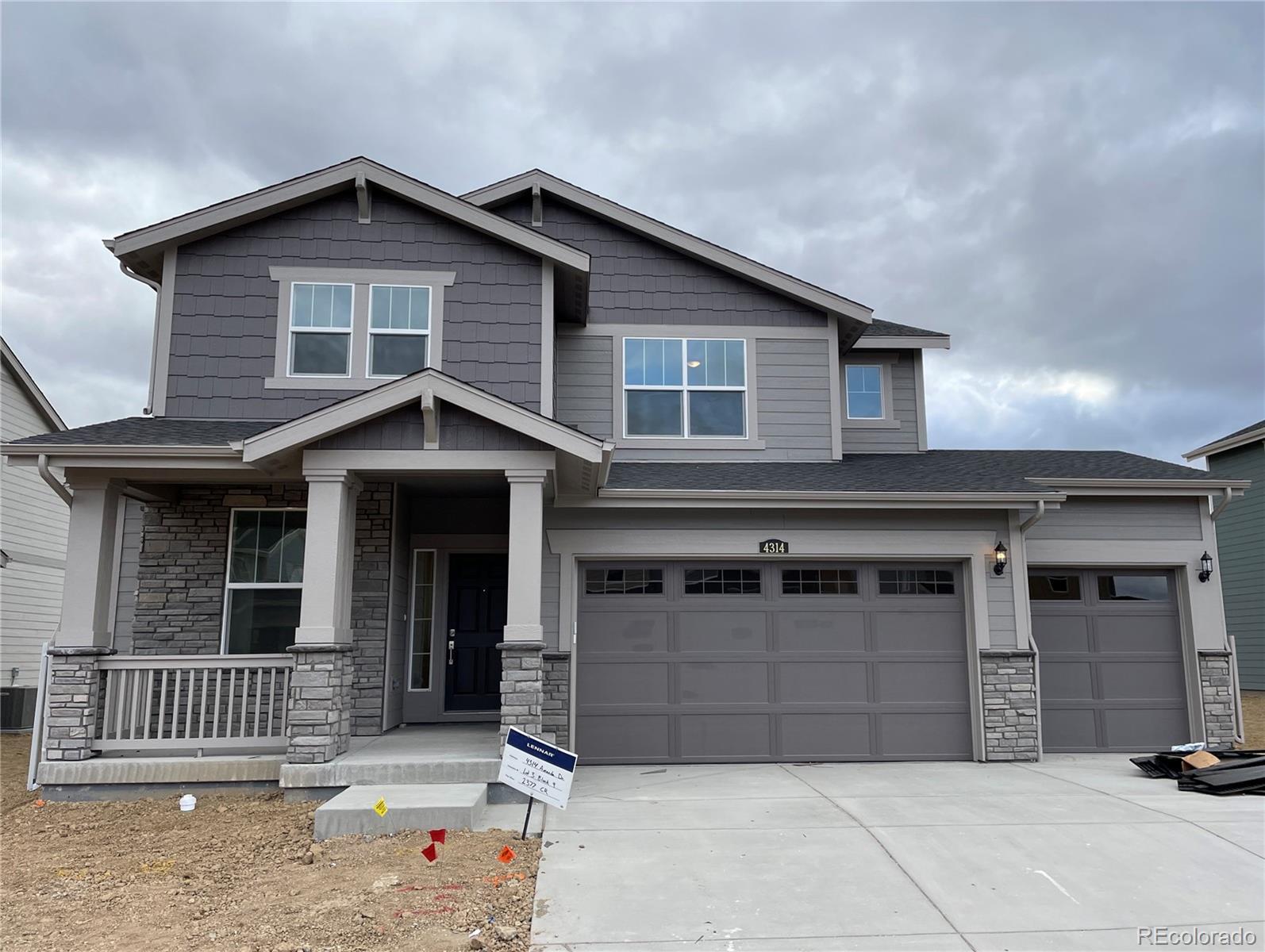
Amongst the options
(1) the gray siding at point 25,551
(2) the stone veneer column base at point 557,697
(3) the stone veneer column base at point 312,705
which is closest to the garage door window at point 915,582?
(2) the stone veneer column base at point 557,697

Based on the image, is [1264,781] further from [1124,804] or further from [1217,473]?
[1217,473]

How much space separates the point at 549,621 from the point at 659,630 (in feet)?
3.84

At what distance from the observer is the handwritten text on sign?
18.9 ft

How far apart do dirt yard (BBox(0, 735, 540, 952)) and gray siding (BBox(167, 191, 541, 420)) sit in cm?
418

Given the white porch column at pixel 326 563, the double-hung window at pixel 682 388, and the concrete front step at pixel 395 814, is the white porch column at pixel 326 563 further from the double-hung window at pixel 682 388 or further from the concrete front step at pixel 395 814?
the double-hung window at pixel 682 388

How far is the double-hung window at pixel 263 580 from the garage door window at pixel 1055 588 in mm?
8073

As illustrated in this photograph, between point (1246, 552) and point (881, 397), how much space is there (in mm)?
10400

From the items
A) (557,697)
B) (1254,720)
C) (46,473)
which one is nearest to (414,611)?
(557,697)

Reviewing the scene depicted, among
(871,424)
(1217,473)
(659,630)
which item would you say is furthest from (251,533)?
(1217,473)

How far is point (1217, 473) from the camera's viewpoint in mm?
18141

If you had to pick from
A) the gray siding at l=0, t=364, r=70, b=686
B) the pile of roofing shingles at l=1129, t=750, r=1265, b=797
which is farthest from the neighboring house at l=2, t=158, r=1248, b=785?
the gray siding at l=0, t=364, r=70, b=686

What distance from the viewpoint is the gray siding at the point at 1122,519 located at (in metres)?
10.0

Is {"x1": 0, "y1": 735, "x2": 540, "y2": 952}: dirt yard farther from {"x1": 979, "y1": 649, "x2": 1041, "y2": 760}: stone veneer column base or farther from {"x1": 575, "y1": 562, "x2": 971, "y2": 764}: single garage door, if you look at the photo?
{"x1": 979, "y1": 649, "x2": 1041, "y2": 760}: stone veneer column base

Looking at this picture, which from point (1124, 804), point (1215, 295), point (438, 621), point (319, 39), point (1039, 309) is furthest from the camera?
point (1039, 309)
